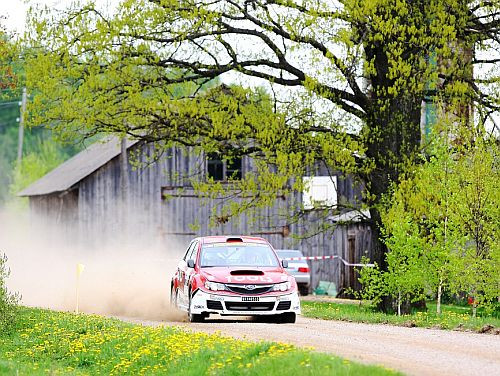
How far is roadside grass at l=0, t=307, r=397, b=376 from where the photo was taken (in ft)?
48.7

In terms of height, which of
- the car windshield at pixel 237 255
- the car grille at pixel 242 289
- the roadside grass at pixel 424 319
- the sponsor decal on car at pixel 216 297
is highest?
the car windshield at pixel 237 255

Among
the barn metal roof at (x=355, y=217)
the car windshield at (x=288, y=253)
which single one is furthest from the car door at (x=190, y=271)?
the car windshield at (x=288, y=253)

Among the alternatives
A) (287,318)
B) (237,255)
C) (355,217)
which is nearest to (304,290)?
(355,217)

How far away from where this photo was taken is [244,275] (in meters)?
23.3

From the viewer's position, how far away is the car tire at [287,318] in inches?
932

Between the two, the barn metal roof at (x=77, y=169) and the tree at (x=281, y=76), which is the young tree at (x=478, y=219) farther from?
the barn metal roof at (x=77, y=169)

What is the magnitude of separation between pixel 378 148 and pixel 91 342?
37.2ft

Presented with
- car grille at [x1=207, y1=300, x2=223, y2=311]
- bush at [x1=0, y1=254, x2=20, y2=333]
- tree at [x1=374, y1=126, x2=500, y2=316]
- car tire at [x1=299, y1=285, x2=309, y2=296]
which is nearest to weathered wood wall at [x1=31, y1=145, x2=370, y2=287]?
car tire at [x1=299, y1=285, x2=309, y2=296]

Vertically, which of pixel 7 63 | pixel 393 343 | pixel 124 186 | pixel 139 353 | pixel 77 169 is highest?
pixel 7 63

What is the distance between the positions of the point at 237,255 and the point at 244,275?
133cm

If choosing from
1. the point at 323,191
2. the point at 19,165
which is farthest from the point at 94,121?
the point at 19,165

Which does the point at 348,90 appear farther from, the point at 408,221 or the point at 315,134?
the point at 408,221

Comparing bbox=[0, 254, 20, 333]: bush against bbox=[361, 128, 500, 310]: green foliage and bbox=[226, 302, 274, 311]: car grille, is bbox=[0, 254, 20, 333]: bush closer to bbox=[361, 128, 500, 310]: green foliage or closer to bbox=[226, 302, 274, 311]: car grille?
bbox=[226, 302, 274, 311]: car grille

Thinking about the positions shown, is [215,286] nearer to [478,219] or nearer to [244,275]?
[244,275]
